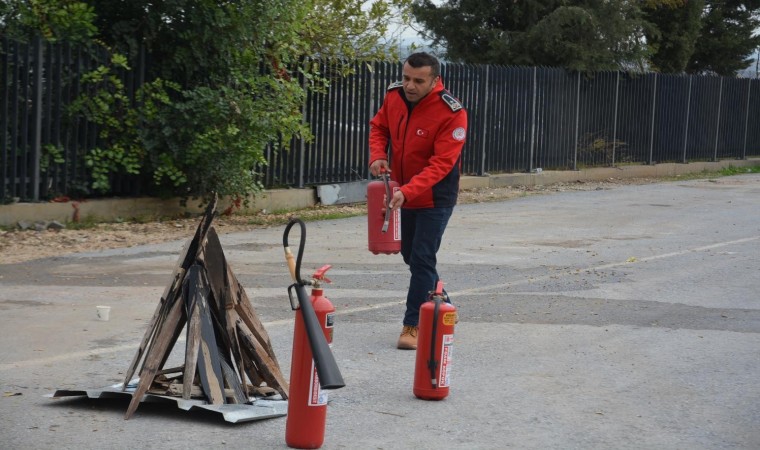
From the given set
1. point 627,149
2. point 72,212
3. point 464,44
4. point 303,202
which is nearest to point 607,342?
point 72,212

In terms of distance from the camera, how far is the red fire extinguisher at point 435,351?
6324 millimetres

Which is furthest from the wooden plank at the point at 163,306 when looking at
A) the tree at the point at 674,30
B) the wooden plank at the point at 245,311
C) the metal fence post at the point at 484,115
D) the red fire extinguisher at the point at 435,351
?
the tree at the point at 674,30

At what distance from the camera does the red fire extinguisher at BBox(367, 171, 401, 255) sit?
730cm

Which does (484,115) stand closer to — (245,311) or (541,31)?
(541,31)

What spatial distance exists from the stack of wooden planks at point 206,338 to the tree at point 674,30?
25.1 m

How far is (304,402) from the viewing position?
210 inches

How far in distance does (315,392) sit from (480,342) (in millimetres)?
2848

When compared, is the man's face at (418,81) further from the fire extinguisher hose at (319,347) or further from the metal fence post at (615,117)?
the metal fence post at (615,117)

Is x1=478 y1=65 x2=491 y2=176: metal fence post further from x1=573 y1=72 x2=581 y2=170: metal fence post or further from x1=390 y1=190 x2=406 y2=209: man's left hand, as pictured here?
x1=390 y1=190 x2=406 y2=209: man's left hand

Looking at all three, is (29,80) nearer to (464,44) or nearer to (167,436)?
(167,436)

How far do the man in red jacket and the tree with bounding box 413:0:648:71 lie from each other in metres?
16.7

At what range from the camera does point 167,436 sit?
18.0ft

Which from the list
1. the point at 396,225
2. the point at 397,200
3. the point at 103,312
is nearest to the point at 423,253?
the point at 396,225

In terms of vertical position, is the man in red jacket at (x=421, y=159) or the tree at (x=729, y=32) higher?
the tree at (x=729, y=32)
